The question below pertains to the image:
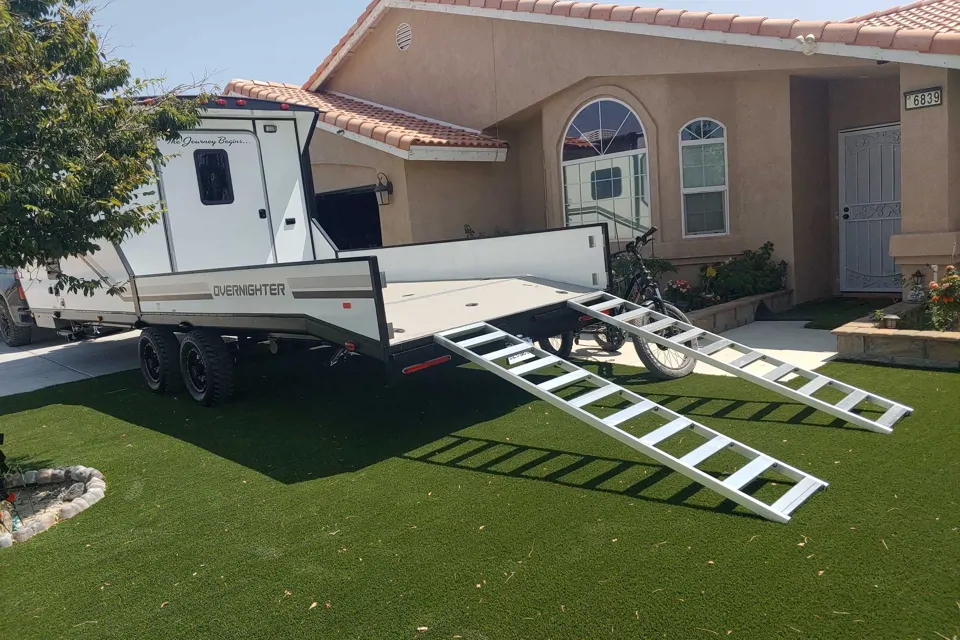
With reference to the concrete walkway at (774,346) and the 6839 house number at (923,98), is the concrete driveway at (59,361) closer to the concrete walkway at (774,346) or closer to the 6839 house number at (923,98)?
the concrete walkway at (774,346)

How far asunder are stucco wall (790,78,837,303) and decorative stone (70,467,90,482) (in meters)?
8.41

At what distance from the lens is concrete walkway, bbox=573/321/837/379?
262 inches

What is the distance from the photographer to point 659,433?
410 centimetres

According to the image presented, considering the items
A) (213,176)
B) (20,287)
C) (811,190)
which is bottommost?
(20,287)

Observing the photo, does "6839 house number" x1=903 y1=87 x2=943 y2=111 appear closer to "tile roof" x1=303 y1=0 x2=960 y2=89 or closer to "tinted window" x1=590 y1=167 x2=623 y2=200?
"tile roof" x1=303 y1=0 x2=960 y2=89

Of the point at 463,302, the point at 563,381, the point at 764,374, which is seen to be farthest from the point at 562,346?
the point at 563,381

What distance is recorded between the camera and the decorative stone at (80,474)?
196 inches

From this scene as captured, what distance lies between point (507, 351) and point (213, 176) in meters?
4.65

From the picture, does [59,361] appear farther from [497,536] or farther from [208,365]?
[497,536]

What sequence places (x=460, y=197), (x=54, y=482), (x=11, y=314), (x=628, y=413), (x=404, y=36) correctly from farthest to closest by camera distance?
(x=404, y=36) < (x=460, y=197) < (x=11, y=314) < (x=54, y=482) < (x=628, y=413)

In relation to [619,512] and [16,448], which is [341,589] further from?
[16,448]

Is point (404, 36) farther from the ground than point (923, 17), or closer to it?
farther from the ground

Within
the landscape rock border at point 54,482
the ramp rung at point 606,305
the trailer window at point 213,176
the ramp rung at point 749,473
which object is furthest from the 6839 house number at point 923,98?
the landscape rock border at point 54,482

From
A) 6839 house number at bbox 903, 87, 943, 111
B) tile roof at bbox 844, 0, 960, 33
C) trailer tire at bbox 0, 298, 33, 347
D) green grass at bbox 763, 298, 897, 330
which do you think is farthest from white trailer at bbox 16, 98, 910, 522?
tile roof at bbox 844, 0, 960, 33
